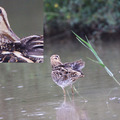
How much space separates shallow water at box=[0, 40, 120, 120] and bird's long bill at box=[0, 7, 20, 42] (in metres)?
0.72

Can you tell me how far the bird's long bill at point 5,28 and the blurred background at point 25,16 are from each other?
42mm

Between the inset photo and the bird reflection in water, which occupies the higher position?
the inset photo

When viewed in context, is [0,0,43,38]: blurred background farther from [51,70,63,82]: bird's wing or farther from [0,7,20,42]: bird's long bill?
[51,70,63,82]: bird's wing

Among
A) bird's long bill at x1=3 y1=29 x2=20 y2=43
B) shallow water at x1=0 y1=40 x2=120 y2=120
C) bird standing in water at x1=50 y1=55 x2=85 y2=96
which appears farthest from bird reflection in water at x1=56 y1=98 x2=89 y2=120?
bird's long bill at x1=3 y1=29 x2=20 y2=43

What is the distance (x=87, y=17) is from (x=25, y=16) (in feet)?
21.0

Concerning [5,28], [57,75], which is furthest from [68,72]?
[5,28]

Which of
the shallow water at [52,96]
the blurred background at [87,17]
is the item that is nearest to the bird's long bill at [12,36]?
the shallow water at [52,96]

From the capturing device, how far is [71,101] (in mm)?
4770

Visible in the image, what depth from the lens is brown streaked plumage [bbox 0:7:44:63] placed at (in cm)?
490

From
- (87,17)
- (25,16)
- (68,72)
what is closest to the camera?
(68,72)

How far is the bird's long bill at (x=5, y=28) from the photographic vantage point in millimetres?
4914

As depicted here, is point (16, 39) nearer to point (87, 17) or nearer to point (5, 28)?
point (5, 28)

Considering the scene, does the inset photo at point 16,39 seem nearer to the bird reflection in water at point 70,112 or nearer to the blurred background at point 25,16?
the blurred background at point 25,16

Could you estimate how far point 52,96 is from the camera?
16.5 ft
